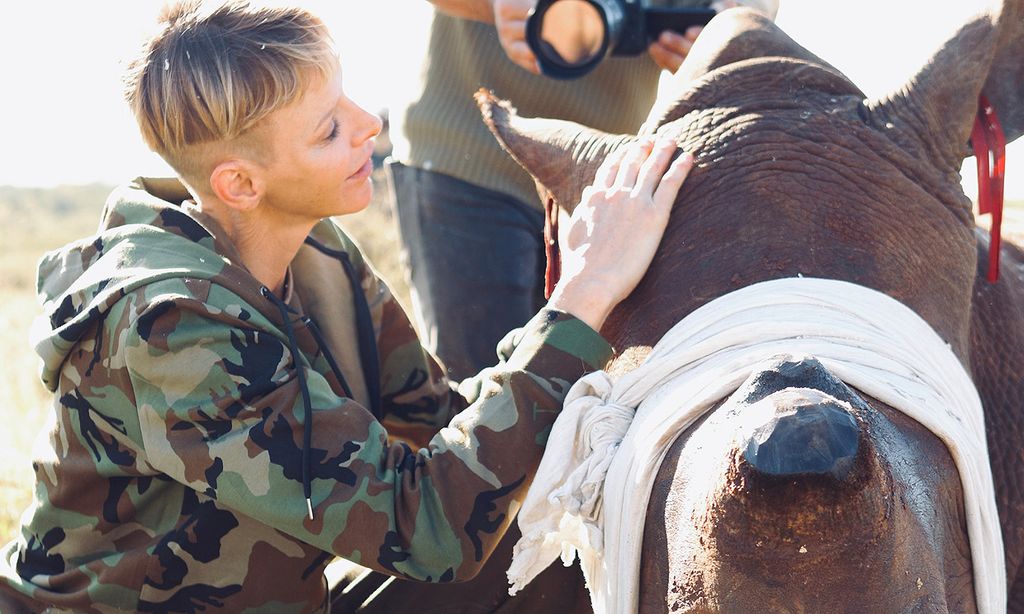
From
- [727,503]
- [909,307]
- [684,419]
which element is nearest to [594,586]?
[684,419]

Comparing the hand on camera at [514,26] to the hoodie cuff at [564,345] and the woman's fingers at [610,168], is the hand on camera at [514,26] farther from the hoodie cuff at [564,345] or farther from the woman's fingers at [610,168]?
the hoodie cuff at [564,345]

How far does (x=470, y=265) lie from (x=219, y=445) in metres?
1.58

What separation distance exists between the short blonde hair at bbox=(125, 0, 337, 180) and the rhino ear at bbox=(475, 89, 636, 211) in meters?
0.44

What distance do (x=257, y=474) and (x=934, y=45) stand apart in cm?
149

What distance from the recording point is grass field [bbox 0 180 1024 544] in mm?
5953

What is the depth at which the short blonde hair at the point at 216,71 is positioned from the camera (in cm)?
269

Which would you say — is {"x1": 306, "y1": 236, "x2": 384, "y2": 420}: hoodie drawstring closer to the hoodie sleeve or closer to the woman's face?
the woman's face

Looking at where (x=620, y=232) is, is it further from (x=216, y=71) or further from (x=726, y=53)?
(x=216, y=71)

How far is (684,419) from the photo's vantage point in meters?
1.87

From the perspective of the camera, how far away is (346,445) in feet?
7.79

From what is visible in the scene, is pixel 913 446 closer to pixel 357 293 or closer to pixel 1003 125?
pixel 1003 125

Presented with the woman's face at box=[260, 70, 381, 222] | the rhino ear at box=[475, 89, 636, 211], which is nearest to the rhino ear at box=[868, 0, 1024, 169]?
the rhino ear at box=[475, 89, 636, 211]

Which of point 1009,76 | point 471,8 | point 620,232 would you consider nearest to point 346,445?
point 620,232

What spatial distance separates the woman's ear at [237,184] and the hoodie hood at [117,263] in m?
0.08
